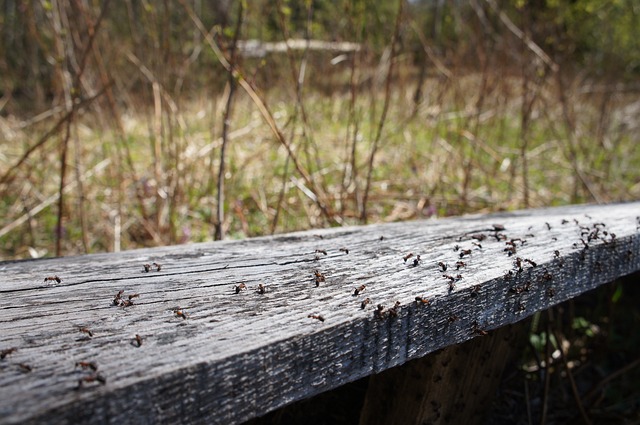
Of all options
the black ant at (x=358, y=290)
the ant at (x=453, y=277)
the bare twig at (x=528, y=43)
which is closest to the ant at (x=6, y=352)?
the black ant at (x=358, y=290)

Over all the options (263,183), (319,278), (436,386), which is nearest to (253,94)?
(319,278)

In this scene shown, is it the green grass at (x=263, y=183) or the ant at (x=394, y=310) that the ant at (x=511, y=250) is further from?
the green grass at (x=263, y=183)

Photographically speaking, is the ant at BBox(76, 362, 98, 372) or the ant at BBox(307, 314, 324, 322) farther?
the ant at BBox(307, 314, 324, 322)

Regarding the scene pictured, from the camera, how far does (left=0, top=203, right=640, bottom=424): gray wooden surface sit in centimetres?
72

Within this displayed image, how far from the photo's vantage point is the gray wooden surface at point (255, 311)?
0.72 meters

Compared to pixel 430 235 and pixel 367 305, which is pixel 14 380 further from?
pixel 430 235

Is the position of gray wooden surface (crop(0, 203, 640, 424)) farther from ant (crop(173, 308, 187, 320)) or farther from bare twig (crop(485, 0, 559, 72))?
bare twig (crop(485, 0, 559, 72))

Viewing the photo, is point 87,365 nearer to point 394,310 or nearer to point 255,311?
point 255,311

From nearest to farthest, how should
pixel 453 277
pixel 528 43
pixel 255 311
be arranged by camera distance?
pixel 255 311, pixel 453 277, pixel 528 43

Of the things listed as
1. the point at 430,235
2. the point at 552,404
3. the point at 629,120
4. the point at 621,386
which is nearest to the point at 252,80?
the point at 430,235

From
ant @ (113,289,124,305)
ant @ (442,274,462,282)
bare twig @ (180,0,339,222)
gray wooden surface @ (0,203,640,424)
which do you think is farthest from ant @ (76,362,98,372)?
bare twig @ (180,0,339,222)

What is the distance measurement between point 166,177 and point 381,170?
1.79 meters

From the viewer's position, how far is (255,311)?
3.10 feet

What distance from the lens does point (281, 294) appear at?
3.40ft
